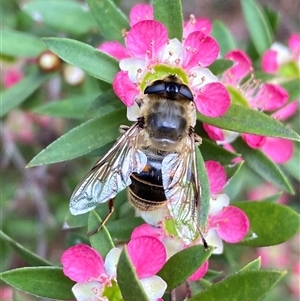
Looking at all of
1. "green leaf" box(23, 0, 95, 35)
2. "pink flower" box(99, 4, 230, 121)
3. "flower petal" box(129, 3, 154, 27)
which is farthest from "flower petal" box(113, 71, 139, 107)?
"green leaf" box(23, 0, 95, 35)

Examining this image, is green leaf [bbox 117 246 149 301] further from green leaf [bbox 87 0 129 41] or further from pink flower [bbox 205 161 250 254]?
green leaf [bbox 87 0 129 41]

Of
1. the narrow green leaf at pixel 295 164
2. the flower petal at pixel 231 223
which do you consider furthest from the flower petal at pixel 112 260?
the narrow green leaf at pixel 295 164

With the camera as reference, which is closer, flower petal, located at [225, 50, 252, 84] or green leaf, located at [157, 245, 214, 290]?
green leaf, located at [157, 245, 214, 290]

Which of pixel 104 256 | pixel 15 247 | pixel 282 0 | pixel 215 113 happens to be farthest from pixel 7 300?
pixel 282 0

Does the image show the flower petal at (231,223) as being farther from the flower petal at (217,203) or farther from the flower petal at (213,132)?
the flower petal at (213,132)

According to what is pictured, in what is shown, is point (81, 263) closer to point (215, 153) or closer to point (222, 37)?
point (215, 153)
